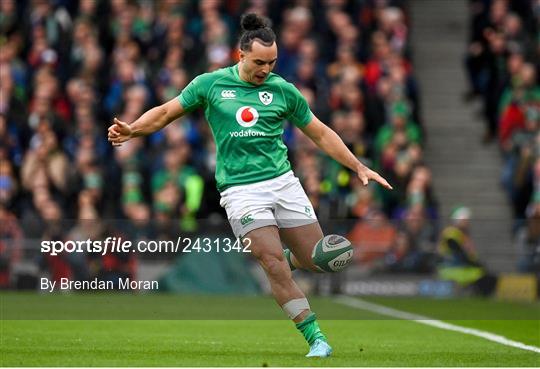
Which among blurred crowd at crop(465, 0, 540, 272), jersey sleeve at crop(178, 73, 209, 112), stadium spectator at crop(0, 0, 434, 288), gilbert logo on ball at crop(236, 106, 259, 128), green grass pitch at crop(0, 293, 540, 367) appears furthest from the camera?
blurred crowd at crop(465, 0, 540, 272)

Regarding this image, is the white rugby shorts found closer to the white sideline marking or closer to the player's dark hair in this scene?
the player's dark hair

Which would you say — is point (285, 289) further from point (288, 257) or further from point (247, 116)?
point (247, 116)

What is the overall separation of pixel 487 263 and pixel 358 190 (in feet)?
9.12

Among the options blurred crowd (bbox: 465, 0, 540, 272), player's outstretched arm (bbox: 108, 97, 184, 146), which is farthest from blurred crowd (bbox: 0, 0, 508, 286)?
player's outstretched arm (bbox: 108, 97, 184, 146)

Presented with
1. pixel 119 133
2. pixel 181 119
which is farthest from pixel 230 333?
pixel 181 119

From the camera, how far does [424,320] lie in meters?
18.4

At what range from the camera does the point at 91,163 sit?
80.5ft

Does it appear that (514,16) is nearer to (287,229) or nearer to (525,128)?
(525,128)

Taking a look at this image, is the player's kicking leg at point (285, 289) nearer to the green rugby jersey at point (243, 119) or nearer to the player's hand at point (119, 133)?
the green rugby jersey at point (243, 119)

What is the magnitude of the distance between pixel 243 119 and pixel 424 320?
649 centimetres

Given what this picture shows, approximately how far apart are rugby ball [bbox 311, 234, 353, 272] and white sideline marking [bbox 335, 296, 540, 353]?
218 cm

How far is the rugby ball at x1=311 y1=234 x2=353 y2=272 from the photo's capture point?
12455mm

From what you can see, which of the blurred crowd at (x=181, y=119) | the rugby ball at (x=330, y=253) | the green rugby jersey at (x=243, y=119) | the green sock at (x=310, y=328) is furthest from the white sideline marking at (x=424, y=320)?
the green rugby jersey at (x=243, y=119)

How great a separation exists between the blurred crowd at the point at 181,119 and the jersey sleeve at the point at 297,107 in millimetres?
9639
